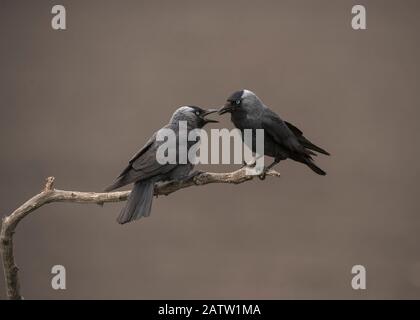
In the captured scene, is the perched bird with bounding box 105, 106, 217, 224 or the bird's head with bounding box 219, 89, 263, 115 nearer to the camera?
the perched bird with bounding box 105, 106, 217, 224

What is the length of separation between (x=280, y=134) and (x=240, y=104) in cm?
27

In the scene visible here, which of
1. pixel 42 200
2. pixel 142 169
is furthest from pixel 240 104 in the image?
pixel 42 200

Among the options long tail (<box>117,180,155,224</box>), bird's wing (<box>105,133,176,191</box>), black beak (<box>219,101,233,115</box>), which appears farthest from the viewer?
black beak (<box>219,101,233,115</box>)

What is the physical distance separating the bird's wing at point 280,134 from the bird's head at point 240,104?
0.29 ft

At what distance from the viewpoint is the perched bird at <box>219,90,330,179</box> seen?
3143mm

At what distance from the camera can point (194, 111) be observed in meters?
3.18

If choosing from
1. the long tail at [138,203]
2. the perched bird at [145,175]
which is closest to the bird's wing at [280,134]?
the perched bird at [145,175]

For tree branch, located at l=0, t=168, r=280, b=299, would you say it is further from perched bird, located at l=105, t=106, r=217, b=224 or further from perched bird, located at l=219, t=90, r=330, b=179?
perched bird, located at l=219, t=90, r=330, b=179

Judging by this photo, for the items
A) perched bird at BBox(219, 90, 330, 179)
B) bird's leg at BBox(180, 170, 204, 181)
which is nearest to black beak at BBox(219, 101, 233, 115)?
perched bird at BBox(219, 90, 330, 179)

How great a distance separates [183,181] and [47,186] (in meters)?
0.66

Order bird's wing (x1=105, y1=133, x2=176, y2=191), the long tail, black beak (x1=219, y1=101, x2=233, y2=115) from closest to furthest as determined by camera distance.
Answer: the long tail < bird's wing (x1=105, y1=133, x2=176, y2=191) < black beak (x1=219, y1=101, x2=233, y2=115)

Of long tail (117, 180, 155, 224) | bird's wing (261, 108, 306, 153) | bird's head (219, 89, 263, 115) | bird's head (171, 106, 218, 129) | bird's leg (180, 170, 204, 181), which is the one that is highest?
bird's head (219, 89, 263, 115)

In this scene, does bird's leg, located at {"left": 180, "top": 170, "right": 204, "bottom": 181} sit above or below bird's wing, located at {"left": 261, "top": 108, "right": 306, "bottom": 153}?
below

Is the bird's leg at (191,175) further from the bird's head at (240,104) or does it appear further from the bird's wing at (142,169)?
the bird's head at (240,104)
